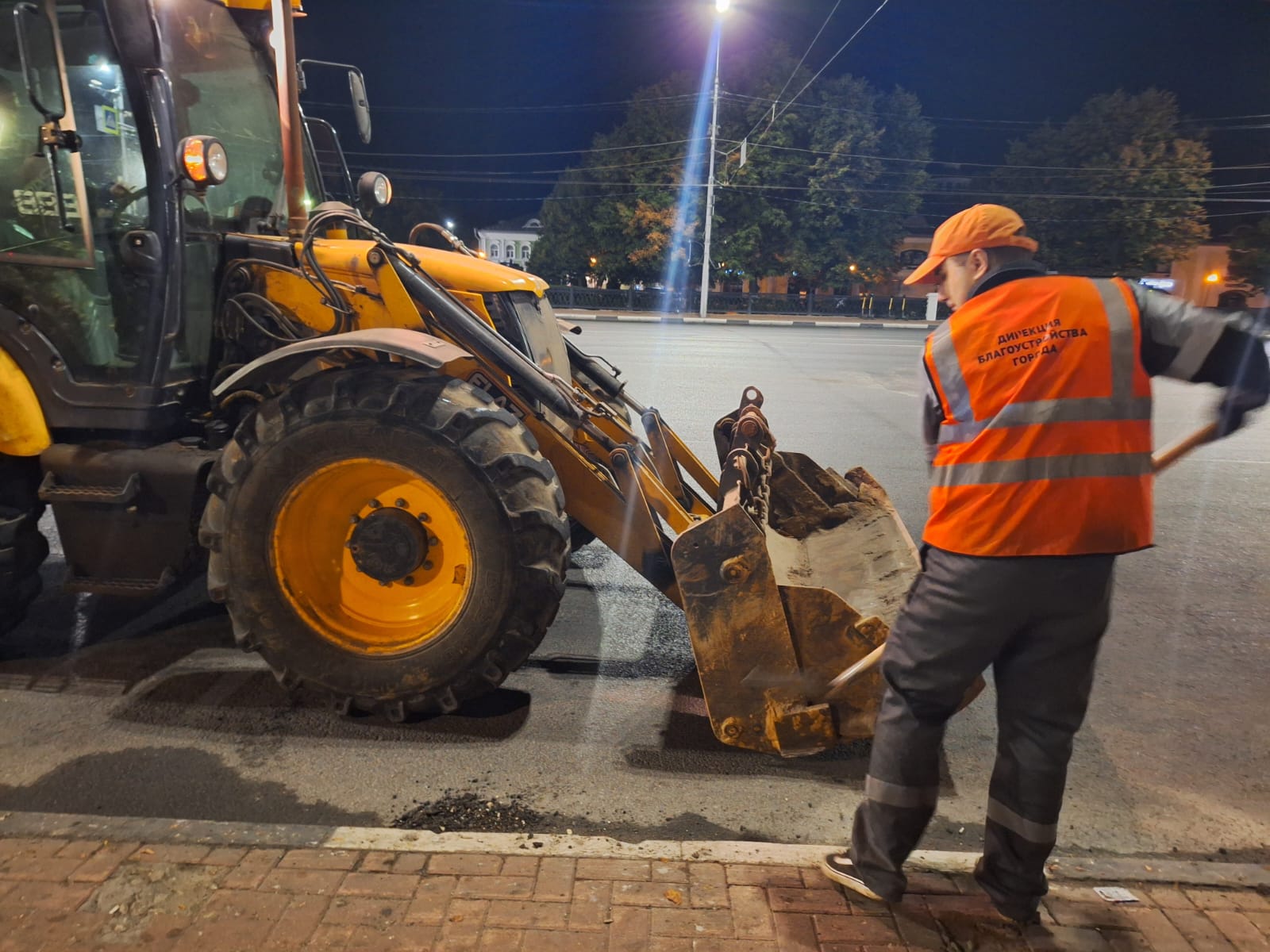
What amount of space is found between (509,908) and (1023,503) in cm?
183

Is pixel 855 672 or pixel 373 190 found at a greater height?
pixel 373 190

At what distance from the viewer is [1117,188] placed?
36.9 meters

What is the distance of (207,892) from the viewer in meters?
2.41

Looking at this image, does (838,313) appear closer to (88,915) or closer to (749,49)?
(749,49)

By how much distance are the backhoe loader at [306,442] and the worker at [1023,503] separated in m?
0.57

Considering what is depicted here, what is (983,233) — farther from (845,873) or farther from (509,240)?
(509,240)

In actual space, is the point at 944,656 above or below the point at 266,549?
above

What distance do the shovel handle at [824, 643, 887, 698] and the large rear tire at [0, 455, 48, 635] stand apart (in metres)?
3.57

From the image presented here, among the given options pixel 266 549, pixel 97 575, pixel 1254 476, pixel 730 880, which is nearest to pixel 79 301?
pixel 97 575

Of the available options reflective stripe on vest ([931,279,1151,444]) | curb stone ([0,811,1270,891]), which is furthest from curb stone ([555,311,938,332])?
reflective stripe on vest ([931,279,1151,444])

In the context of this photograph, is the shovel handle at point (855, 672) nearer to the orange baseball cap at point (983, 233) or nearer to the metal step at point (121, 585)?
the orange baseball cap at point (983, 233)

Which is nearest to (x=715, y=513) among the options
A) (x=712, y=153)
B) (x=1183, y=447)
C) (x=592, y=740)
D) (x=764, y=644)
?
(x=764, y=644)

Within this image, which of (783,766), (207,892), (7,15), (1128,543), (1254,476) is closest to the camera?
(1128,543)

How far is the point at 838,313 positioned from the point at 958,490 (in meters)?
37.2
